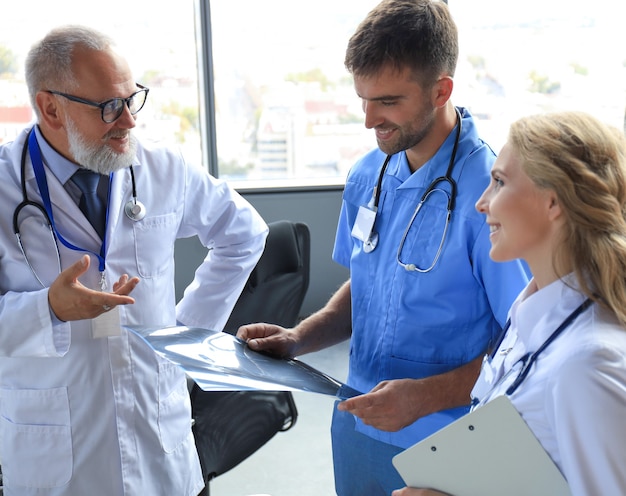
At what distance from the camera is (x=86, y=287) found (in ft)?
4.83

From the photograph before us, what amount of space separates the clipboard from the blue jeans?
49cm

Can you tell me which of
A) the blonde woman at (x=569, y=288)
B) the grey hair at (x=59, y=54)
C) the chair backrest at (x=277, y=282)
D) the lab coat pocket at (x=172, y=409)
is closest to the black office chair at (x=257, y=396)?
the chair backrest at (x=277, y=282)

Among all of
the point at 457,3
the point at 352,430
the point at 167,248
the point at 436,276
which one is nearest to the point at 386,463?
the point at 352,430

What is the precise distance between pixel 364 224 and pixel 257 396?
944mm

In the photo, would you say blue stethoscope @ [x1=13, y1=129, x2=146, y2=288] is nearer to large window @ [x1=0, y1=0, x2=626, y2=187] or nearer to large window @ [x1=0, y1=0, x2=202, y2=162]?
large window @ [x1=0, y1=0, x2=202, y2=162]

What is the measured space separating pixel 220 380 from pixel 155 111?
3.78 m

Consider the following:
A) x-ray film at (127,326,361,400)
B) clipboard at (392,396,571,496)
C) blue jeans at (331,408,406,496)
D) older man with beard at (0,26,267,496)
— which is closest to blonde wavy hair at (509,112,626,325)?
clipboard at (392,396,571,496)

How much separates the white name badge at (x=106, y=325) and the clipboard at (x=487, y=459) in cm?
73

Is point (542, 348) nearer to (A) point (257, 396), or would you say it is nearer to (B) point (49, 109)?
(B) point (49, 109)

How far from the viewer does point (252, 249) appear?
204 cm

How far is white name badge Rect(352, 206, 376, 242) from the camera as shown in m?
1.59

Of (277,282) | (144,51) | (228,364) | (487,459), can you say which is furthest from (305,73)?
(487,459)

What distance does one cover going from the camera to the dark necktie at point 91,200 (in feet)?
5.25

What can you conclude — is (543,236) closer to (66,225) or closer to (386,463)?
(386,463)
